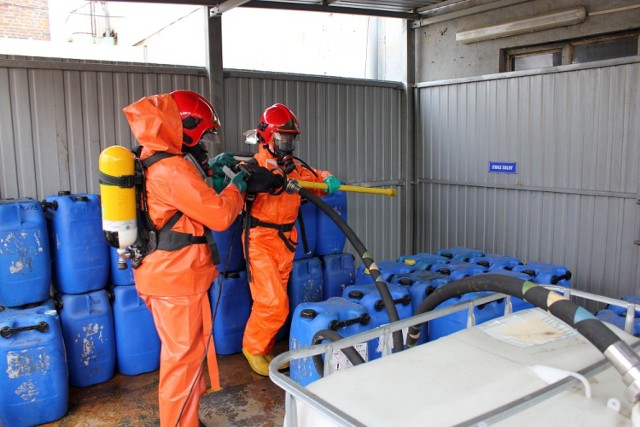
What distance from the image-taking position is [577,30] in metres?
5.09

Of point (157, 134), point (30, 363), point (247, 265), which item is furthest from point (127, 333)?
point (157, 134)

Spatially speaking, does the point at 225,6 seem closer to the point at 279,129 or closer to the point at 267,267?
the point at 279,129

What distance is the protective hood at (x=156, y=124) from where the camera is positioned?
3049mm

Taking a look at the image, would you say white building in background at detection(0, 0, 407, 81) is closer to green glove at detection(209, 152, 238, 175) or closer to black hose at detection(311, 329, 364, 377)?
green glove at detection(209, 152, 238, 175)

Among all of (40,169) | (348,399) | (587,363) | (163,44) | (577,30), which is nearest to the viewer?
(348,399)

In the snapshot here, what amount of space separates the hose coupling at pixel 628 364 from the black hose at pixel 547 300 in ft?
0.05

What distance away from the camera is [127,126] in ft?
16.2

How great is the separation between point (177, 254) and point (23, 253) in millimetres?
1439

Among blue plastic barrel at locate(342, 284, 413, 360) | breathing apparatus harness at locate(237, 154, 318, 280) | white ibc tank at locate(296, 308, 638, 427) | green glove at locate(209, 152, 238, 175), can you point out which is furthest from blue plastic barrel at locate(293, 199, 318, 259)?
white ibc tank at locate(296, 308, 638, 427)

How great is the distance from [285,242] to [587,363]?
9.37ft

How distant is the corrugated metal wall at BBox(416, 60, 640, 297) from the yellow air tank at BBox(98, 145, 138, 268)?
4.14 m

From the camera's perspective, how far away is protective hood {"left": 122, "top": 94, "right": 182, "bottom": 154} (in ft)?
10.0

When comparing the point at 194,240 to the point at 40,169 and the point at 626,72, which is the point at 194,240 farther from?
the point at 626,72

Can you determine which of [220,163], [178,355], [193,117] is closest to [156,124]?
[193,117]
